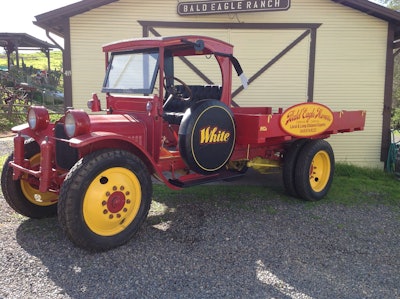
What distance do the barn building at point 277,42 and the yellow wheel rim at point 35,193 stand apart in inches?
136

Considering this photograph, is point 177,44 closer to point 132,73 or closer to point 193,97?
point 132,73

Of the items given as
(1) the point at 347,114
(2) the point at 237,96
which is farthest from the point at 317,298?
(2) the point at 237,96

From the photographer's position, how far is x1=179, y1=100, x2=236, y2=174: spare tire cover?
14.3ft

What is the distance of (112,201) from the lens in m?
3.88

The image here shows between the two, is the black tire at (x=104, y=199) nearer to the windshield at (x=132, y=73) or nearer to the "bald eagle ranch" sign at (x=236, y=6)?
the windshield at (x=132, y=73)

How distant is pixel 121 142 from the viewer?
4.14 m

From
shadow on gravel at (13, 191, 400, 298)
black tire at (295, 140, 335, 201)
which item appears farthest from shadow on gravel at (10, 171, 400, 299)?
black tire at (295, 140, 335, 201)

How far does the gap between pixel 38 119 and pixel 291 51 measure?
17.0 feet

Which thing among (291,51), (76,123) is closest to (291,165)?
(291,51)

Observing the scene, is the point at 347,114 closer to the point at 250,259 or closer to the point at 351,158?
the point at 351,158

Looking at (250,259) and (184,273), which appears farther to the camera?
(250,259)

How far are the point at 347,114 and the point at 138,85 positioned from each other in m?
3.18

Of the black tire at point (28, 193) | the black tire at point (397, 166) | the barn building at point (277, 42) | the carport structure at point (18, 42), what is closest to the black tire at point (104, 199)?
the black tire at point (28, 193)

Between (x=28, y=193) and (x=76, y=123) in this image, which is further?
(x=28, y=193)
